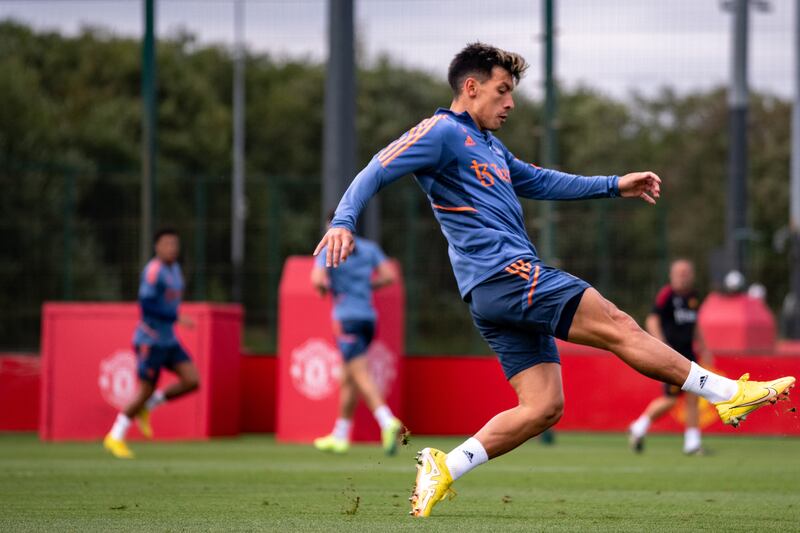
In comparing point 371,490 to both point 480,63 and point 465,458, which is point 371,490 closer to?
point 465,458

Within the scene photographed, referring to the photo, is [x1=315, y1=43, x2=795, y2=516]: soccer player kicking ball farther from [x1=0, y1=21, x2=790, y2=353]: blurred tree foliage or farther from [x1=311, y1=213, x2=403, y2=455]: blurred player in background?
[x1=0, y1=21, x2=790, y2=353]: blurred tree foliage

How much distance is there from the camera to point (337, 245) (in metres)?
6.04

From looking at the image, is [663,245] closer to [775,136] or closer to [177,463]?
[177,463]

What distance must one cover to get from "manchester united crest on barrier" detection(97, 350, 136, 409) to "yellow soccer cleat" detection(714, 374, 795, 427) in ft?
33.4

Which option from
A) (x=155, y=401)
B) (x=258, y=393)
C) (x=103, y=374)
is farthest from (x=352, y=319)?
(x=258, y=393)

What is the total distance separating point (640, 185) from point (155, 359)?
7478 mm

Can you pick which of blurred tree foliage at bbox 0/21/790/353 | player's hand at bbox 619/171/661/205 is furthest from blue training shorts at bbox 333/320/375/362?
player's hand at bbox 619/171/661/205

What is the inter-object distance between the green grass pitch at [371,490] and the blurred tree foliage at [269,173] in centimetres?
456

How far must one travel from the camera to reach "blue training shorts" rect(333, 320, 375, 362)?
13.7 metres

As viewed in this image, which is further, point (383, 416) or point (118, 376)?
point (118, 376)

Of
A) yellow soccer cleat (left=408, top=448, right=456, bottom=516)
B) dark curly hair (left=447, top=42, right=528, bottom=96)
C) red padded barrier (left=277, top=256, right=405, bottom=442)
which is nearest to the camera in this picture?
yellow soccer cleat (left=408, top=448, right=456, bottom=516)

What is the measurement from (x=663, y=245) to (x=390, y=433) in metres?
10.8

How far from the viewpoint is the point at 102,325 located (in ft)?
51.6

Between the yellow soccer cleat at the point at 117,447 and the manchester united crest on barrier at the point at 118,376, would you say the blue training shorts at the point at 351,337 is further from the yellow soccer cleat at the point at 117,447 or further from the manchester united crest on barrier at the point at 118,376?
the manchester united crest on barrier at the point at 118,376
